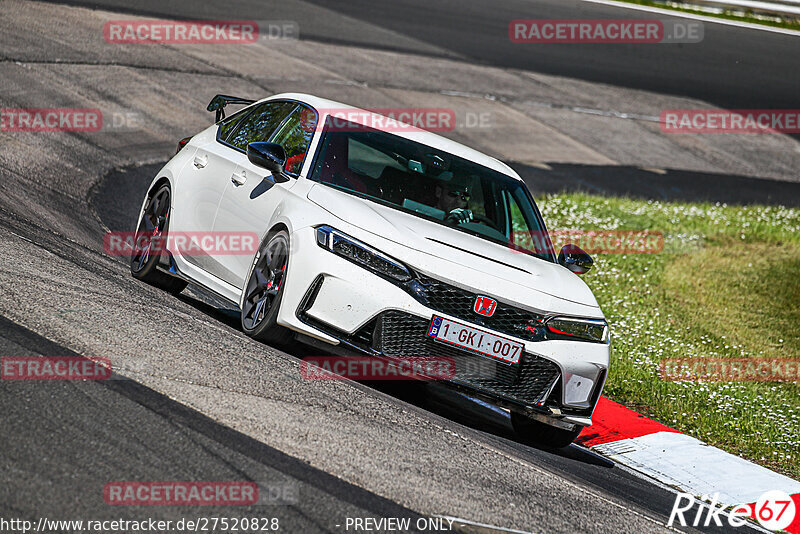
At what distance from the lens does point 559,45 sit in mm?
25812

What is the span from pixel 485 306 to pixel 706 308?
19.8ft

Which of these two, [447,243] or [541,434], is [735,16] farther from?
[447,243]

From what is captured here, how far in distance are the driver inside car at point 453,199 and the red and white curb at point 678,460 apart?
185 centimetres

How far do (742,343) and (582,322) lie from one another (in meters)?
4.54

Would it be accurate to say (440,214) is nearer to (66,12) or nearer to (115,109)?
(115,109)

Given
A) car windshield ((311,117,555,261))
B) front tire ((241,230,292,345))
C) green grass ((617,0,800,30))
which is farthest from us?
green grass ((617,0,800,30))

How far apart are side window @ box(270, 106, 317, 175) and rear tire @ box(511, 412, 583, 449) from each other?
2.23m

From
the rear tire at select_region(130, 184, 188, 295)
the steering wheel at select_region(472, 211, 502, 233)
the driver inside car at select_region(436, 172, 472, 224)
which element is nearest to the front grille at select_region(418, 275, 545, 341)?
the driver inside car at select_region(436, 172, 472, 224)

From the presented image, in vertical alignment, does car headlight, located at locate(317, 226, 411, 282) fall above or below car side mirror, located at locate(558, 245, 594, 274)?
above

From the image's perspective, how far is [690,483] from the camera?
6914mm

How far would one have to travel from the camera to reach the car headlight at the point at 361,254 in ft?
19.9

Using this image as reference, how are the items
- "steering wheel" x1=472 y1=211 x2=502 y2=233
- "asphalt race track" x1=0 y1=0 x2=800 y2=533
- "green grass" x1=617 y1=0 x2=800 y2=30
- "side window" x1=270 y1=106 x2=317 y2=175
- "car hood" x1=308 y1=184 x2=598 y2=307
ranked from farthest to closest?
1. "green grass" x1=617 y1=0 x2=800 y2=30
2. "steering wheel" x1=472 y1=211 x2=502 y2=233
3. "side window" x1=270 y1=106 x2=317 y2=175
4. "car hood" x1=308 y1=184 x2=598 y2=307
5. "asphalt race track" x1=0 y1=0 x2=800 y2=533

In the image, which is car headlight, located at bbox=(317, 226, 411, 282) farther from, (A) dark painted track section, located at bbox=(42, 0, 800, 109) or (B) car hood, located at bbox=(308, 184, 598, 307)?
(A) dark painted track section, located at bbox=(42, 0, 800, 109)

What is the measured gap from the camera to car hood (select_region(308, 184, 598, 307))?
247 inches
